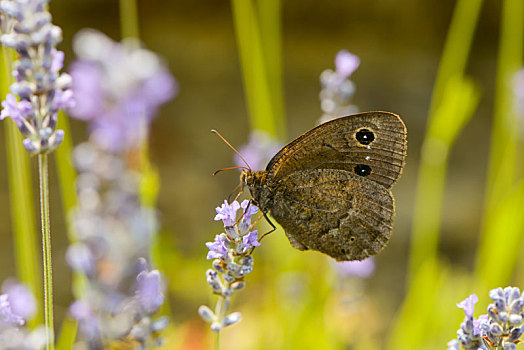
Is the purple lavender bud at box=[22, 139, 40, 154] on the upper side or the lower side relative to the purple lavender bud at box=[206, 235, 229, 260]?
upper

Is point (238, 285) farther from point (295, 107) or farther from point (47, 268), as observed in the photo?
point (295, 107)

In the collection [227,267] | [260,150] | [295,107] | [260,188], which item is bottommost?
[227,267]

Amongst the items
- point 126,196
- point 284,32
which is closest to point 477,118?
point 284,32

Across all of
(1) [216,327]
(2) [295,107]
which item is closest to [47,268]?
(1) [216,327]

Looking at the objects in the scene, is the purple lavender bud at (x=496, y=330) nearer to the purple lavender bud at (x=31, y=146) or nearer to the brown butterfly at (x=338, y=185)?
the brown butterfly at (x=338, y=185)

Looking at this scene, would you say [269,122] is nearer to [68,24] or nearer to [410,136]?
[68,24]

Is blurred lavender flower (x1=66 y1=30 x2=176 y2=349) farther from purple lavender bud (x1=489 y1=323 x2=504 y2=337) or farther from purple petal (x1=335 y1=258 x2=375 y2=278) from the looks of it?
purple petal (x1=335 y1=258 x2=375 y2=278)

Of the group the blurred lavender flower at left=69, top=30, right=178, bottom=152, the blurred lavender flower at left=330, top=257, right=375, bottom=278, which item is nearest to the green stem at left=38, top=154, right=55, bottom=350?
the blurred lavender flower at left=69, top=30, right=178, bottom=152
